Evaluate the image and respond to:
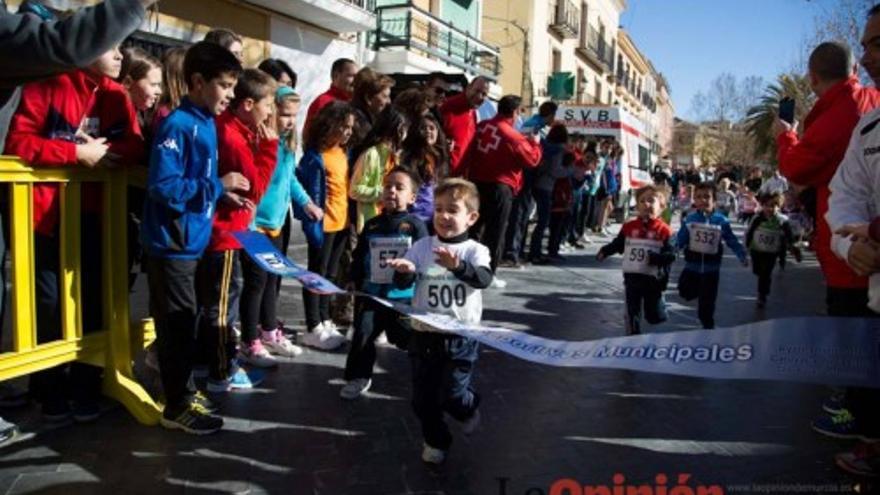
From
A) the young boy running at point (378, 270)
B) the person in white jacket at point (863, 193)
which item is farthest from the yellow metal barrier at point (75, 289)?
the person in white jacket at point (863, 193)

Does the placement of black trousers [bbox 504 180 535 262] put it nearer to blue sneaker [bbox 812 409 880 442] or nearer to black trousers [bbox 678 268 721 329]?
black trousers [bbox 678 268 721 329]

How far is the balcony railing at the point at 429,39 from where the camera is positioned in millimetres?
18938

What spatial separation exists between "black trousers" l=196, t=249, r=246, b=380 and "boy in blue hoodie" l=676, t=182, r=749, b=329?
13.1 feet

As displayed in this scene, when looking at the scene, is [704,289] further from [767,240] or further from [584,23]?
[584,23]

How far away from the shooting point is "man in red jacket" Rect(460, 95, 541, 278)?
8.15 meters

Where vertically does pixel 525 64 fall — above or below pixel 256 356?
above

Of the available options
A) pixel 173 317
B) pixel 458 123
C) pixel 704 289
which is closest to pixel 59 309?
pixel 173 317

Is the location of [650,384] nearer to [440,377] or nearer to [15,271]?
[440,377]

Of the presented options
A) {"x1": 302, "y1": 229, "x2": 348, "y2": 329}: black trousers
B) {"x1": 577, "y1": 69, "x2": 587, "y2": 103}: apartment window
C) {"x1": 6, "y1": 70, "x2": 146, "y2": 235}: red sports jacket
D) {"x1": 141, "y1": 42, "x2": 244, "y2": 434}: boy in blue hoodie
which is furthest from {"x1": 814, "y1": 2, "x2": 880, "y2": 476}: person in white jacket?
{"x1": 577, "y1": 69, "x2": 587, "y2": 103}: apartment window

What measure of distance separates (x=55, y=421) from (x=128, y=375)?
0.39m

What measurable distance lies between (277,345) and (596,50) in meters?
39.8

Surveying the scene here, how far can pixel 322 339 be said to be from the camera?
5.25m

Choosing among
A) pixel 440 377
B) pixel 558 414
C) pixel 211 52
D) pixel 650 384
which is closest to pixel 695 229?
pixel 650 384

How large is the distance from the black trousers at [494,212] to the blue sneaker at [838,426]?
453 centimetres
